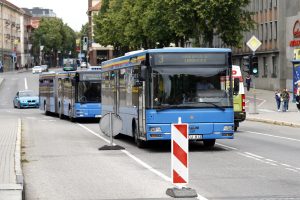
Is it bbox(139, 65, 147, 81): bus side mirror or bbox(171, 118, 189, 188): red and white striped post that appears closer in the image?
bbox(171, 118, 189, 188): red and white striped post

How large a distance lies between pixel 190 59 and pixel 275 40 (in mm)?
56252

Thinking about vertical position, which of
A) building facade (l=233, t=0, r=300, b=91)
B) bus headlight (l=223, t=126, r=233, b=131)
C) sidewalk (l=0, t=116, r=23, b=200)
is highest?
building facade (l=233, t=0, r=300, b=91)

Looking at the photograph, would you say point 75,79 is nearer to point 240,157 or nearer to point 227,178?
point 240,157

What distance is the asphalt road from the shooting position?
40.5 ft

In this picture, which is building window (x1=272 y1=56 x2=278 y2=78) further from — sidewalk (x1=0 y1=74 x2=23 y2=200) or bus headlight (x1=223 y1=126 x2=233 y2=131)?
bus headlight (x1=223 y1=126 x2=233 y2=131)

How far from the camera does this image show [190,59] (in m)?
20.2

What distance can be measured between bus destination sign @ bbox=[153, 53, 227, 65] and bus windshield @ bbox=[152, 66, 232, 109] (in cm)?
15

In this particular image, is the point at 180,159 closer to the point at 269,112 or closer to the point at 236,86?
the point at 236,86

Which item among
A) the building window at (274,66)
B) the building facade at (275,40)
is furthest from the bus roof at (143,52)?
the building window at (274,66)

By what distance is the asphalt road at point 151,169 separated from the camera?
12.3m

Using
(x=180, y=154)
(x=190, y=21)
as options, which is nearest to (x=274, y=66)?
(x=190, y=21)

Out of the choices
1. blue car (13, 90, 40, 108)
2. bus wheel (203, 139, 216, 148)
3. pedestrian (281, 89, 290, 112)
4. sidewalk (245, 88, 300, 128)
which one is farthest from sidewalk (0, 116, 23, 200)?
blue car (13, 90, 40, 108)

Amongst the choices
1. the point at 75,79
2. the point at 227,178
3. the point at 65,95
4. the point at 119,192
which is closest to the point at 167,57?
the point at 227,178

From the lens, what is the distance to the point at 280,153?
19.6 m
